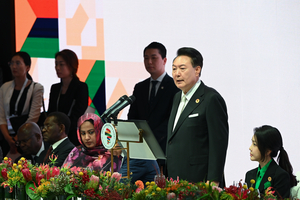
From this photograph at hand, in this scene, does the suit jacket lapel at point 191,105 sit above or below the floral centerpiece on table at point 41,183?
above

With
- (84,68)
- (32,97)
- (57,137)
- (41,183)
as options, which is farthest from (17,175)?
(84,68)

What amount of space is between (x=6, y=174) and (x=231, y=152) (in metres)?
2.67

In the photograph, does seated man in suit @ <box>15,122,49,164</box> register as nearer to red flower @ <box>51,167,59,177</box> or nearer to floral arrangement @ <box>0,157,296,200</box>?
floral arrangement @ <box>0,157,296,200</box>

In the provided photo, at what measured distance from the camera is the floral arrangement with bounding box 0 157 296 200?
5.20ft

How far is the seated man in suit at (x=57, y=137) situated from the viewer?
353cm

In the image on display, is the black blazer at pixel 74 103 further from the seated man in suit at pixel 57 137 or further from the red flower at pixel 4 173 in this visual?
the red flower at pixel 4 173

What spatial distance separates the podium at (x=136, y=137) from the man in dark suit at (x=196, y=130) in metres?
0.31

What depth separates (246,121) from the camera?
4309 mm

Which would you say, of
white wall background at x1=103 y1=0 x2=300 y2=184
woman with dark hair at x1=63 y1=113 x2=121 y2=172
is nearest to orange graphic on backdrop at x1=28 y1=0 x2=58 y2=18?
white wall background at x1=103 y1=0 x2=300 y2=184

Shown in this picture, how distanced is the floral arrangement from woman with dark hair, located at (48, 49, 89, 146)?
1.78 meters

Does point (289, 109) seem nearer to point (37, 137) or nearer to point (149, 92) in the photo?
point (149, 92)

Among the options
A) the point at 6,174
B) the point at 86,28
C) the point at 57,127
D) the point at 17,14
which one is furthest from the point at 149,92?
the point at 17,14

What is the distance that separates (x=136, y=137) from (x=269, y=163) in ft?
3.57

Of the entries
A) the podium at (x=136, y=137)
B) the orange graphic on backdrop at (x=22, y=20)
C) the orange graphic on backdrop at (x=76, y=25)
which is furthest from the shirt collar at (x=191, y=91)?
the orange graphic on backdrop at (x=22, y=20)
